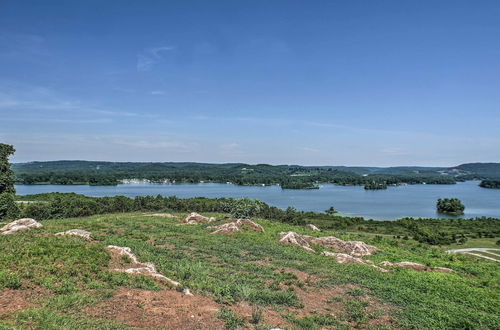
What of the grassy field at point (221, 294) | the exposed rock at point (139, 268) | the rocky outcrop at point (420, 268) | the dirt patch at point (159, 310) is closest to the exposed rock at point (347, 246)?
the rocky outcrop at point (420, 268)

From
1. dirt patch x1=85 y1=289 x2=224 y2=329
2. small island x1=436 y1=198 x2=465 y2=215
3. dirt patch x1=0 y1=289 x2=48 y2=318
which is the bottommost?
small island x1=436 y1=198 x2=465 y2=215

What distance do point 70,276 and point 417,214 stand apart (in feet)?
393

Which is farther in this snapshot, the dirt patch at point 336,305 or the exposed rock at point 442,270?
the exposed rock at point 442,270

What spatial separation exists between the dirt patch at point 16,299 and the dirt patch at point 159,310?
6.64ft

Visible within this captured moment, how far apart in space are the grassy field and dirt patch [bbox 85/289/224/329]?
0.12 ft

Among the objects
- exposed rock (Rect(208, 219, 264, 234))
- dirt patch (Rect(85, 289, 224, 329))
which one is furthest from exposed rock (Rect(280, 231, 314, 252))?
dirt patch (Rect(85, 289, 224, 329))

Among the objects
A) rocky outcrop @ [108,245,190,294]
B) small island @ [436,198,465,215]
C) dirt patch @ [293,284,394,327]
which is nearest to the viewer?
dirt patch @ [293,284,394,327]

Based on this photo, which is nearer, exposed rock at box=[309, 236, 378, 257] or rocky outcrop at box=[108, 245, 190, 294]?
rocky outcrop at box=[108, 245, 190, 294]

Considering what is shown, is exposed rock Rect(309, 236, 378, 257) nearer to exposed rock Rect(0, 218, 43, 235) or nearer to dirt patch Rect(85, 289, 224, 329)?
dirt patch Rect(85, 289, 224, 329)

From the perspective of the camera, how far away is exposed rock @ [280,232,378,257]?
2773 centimetres

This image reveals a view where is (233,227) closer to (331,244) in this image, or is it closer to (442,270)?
(331,244)

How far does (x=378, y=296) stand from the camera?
1527cm

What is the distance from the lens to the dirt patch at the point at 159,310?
998cm

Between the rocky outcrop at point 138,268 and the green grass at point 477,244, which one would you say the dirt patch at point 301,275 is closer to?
the rocky outcrop at point 138,268
